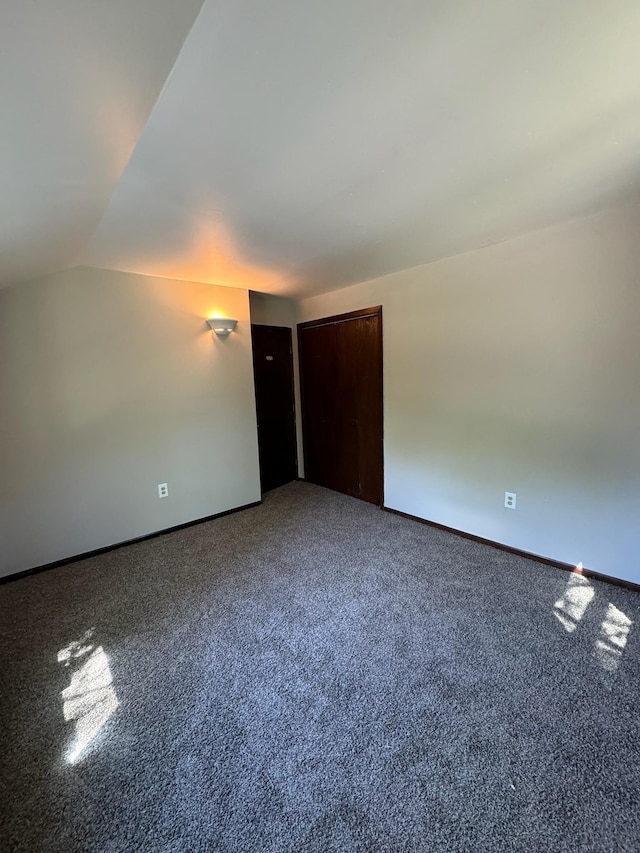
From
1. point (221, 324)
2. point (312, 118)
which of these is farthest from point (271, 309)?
point (312, 118)

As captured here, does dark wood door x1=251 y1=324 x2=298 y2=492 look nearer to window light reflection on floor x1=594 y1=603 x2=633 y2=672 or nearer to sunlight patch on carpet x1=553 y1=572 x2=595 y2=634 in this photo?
sunlight patch on carpet x1=553 y1=572 x2=595 y2=634

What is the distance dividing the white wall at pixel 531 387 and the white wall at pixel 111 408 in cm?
178

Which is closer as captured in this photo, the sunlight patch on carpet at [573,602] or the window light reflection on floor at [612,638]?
the window light reflection on floor at [612,638]

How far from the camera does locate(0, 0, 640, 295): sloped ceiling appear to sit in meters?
0.86

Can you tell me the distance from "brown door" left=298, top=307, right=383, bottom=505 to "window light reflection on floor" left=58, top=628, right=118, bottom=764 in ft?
8.45

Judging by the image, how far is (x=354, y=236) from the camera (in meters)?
2.21

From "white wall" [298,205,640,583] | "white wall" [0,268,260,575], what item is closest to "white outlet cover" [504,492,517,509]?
"white wall" [298,205,640,583]

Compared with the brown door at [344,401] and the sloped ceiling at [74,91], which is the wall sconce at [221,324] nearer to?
the brown door at [344,401]

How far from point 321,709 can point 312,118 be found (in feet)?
7.38

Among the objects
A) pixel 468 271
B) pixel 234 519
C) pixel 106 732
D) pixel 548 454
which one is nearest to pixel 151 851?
pixel 106 732

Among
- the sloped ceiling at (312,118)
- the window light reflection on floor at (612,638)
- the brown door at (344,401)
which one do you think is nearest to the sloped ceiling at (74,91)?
the sloped ceiling at (312,118)

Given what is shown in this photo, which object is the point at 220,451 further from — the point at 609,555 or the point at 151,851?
the point at 609,555

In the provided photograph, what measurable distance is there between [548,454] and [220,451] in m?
2.79

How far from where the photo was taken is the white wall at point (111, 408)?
243cm
